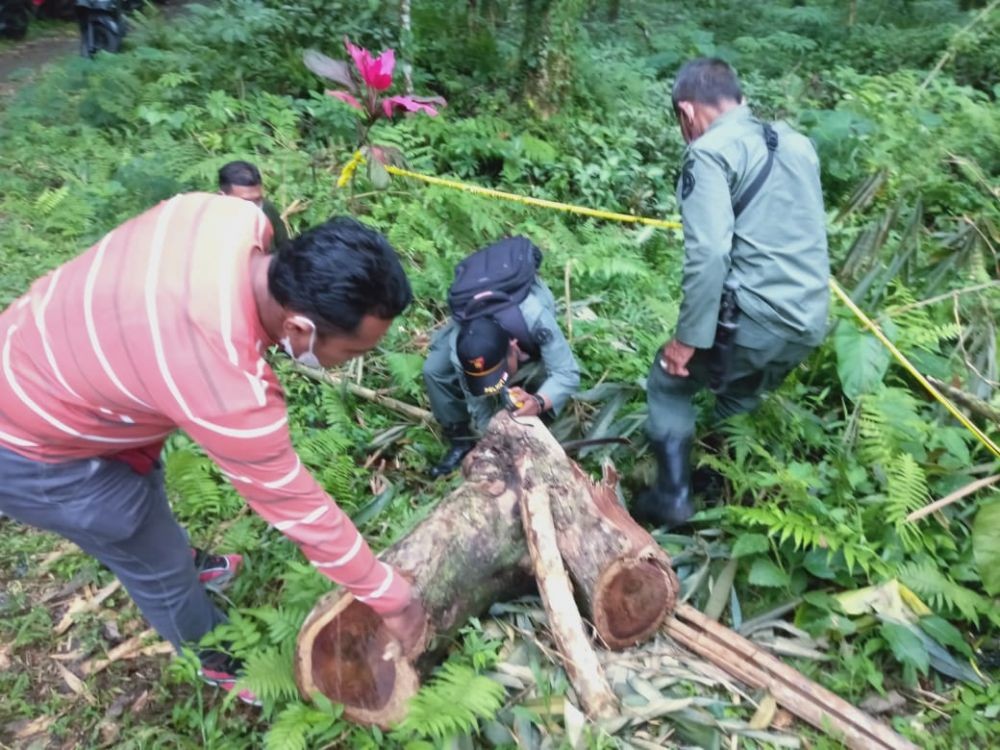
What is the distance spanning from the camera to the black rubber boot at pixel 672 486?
136 inches

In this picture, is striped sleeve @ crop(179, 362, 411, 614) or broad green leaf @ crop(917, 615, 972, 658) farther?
broad green leaf @ crop(917, 615, 972, 658)

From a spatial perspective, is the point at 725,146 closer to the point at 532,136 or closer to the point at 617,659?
the point at 617,659

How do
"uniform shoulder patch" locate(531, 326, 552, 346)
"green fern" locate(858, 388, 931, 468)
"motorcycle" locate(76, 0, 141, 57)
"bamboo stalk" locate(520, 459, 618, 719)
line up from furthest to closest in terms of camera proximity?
1. "motorcycle" locate(76, 0, 141, 57)
2. "uniform shoulder patch" locate(531, 326, 552, 346)
3. "green fern" locate(858, 388, 931, 468)
4. "bamboo stalk" locate(520, 459, 618, 719)

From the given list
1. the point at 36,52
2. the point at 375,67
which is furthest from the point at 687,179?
the point at 36,52

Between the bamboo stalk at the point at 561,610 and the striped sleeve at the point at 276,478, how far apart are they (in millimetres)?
820

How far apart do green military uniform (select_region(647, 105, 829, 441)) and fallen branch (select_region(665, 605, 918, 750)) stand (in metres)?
1.15

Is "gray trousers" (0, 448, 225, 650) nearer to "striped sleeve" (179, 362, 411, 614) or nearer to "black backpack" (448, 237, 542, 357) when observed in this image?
"striped sleeve" (179, 362, 411, 614)

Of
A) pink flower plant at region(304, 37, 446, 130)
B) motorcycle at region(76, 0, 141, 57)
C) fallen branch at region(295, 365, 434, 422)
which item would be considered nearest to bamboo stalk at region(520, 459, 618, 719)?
fallen branch at region(295, 365, 434, 422)

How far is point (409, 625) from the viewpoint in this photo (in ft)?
7.93

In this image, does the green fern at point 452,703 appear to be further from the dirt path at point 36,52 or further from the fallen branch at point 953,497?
the dirt path at point 36,52

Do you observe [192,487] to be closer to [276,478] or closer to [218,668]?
[218,668]

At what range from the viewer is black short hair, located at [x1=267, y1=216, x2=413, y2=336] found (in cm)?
175

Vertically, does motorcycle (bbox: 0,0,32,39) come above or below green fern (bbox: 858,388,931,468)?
below

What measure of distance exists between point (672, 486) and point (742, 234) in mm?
1173
